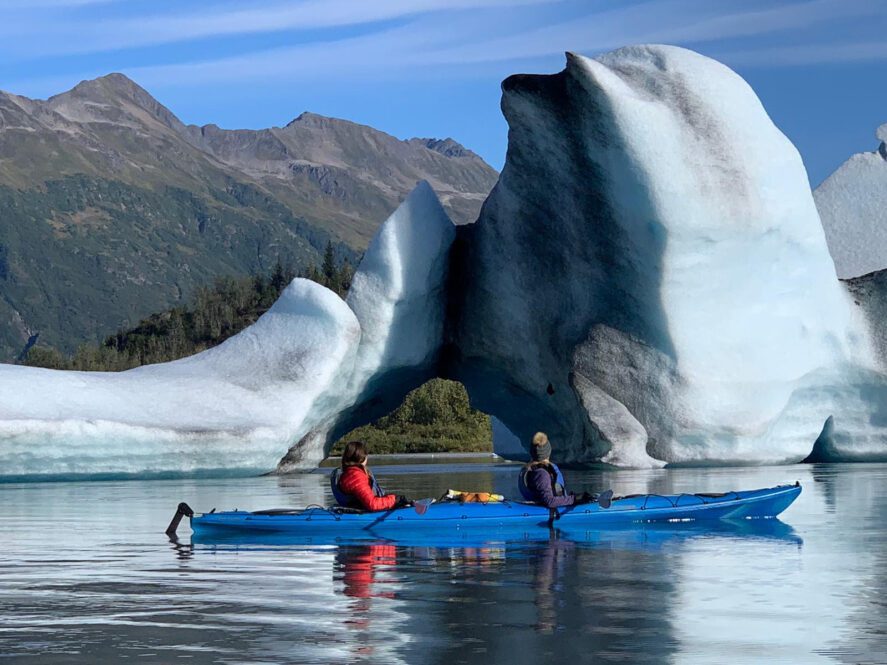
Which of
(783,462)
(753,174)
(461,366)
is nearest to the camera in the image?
(753,174)

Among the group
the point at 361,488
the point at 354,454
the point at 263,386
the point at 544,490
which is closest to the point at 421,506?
the point at 361,488

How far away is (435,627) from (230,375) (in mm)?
22399

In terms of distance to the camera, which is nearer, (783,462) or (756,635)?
(756,635)

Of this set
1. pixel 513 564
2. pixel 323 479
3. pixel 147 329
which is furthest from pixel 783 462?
pixel 147 329

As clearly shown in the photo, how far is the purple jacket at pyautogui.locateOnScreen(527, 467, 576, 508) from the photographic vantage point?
1498cm

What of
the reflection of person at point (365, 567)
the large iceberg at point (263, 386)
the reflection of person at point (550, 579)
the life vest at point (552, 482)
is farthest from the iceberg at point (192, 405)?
the reflection of person at point (365, 567)

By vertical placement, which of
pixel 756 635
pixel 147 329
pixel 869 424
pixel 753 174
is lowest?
pixel 756 635

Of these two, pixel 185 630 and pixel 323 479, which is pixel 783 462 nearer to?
pixel 323 479

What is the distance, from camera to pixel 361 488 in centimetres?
1493

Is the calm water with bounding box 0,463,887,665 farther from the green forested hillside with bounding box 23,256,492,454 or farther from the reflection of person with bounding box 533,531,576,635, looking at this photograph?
the green forested hillside with bounding box 23,256,492,454

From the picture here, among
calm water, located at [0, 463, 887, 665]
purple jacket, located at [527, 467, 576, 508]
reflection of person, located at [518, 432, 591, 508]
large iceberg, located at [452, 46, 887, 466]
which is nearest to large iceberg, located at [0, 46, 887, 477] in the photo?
large iceberg, located at [452, 46, 887, 466]

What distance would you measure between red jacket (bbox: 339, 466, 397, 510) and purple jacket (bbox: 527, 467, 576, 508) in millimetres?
1412

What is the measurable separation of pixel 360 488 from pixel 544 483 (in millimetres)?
1798

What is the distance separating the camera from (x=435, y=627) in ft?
27.5
